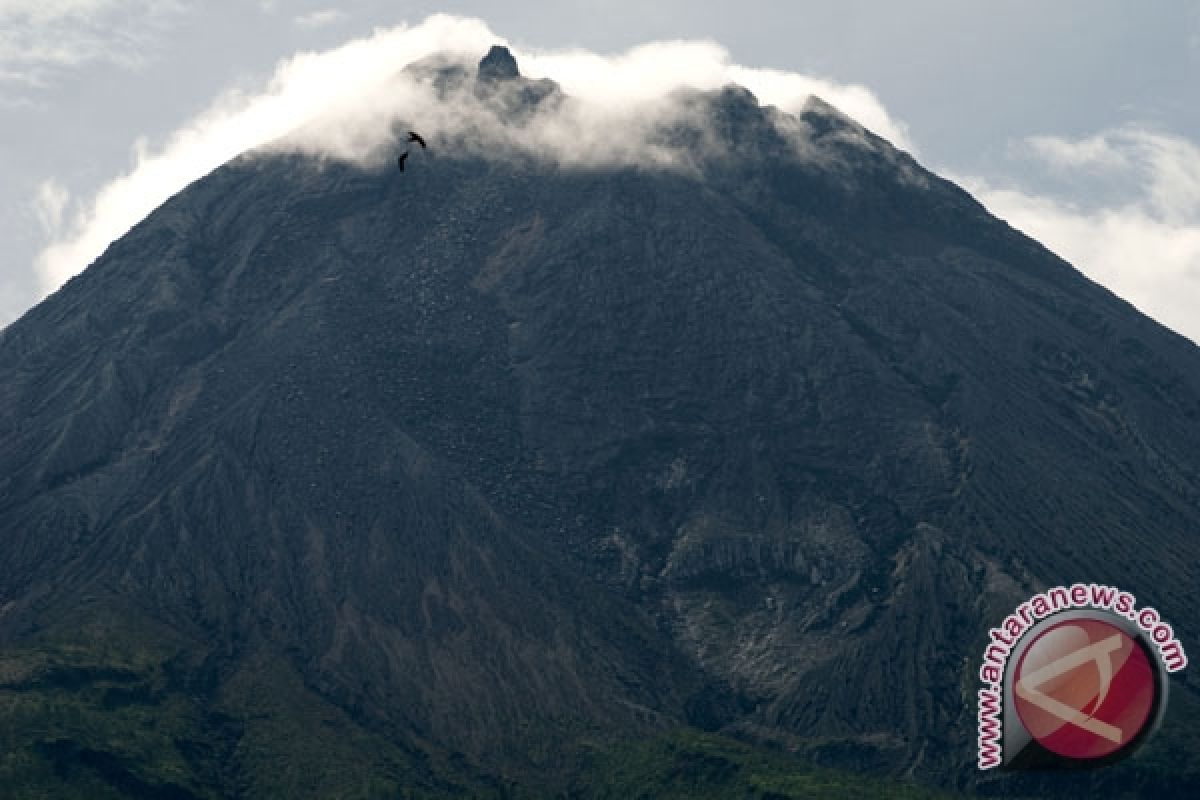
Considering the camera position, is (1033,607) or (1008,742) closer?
(1008,742)

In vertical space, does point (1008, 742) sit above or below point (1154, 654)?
below

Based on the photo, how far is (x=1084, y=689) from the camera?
93.0m

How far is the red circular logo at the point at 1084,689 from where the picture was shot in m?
91.0

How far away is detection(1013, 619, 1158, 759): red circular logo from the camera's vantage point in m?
91.0

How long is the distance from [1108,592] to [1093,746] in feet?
37.8

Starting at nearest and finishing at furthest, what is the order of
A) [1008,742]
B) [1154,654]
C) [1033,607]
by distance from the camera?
[1154,654], [1008,742], [1033,607]

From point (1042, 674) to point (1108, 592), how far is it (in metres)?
9.51

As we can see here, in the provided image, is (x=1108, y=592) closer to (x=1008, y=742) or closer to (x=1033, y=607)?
(x=1033, y=607)

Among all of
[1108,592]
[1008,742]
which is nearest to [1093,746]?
[1008,742]

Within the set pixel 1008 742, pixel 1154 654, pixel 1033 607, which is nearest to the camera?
pixel 1154 654

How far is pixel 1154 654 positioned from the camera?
89875mm

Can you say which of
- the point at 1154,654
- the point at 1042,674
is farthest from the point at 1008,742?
the point at 1154,654

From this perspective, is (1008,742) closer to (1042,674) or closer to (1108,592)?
(1042,674)

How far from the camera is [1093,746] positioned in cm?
9362
